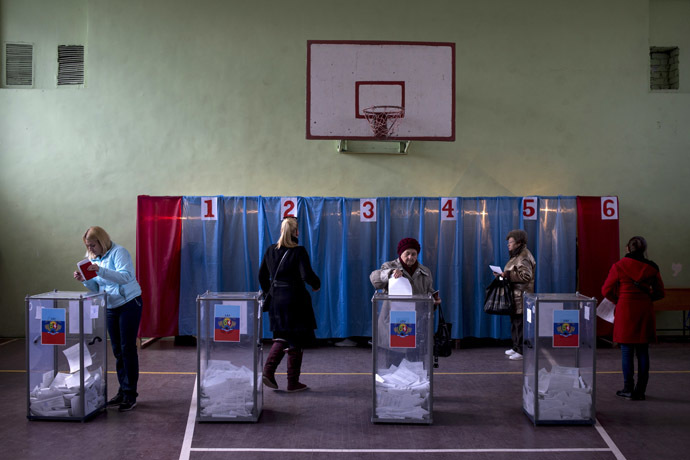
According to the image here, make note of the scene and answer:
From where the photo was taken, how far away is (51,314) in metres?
4.56

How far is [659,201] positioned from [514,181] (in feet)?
6.68

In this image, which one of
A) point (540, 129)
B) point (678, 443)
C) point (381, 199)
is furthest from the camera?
point (540, 129)

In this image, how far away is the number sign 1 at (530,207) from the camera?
762cm

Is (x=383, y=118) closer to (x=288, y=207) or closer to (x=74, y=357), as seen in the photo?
(x=288, y=207)

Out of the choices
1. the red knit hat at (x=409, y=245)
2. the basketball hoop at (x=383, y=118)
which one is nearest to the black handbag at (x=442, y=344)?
the red knit hat at (x=409, y=245)

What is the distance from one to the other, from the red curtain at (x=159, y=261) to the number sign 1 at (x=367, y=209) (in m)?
2.29

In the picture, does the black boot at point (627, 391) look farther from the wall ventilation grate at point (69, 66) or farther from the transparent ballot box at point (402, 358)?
the wall ventilation grate at point (69, 66)

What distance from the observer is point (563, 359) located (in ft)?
15.0

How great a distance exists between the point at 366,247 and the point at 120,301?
11.6 feet

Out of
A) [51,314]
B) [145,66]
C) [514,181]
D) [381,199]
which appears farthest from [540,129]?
[51,314]

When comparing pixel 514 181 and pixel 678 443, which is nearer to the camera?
pixel 678 443

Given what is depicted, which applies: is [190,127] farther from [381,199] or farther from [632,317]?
[632,317]

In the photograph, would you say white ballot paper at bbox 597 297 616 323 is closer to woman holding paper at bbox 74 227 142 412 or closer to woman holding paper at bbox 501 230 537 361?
woman holding paper at bbox 501 230 537 361

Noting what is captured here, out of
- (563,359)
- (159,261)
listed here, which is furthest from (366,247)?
(563,359)
